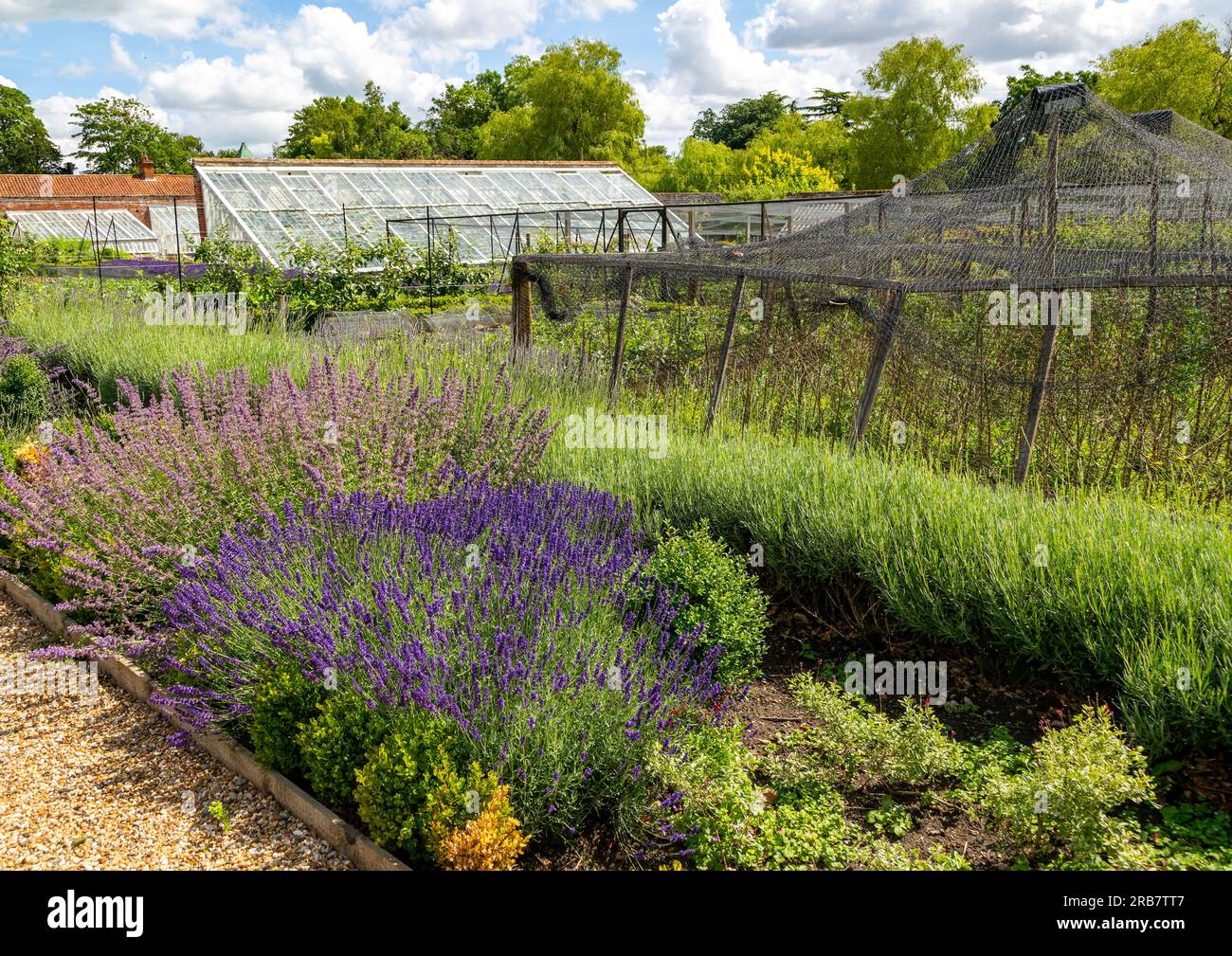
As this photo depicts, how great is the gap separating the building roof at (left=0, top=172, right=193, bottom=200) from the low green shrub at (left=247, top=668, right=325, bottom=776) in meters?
51.7

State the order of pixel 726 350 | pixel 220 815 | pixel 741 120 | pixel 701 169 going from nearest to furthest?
pixel 220 815, pixel 726 350, pixel 701 169, pixel 741 120

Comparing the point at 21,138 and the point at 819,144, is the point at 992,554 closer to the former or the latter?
the point at 819,144

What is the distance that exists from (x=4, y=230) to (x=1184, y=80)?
26635mm

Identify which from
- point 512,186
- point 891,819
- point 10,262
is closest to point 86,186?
point 512,186

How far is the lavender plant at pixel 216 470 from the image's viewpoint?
16.6 ft

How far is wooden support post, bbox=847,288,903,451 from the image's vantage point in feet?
19.7

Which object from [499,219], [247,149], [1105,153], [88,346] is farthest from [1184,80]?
[247,149]

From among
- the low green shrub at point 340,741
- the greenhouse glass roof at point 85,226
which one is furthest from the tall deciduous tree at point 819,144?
the low green shrub at point 340,741

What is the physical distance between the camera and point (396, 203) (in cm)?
2539

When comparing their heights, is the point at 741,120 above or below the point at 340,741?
above

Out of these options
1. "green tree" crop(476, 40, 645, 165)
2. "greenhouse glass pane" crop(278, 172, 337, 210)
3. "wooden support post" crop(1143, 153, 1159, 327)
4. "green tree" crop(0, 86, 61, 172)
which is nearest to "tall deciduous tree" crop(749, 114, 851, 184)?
"green tree" crop(476, 40, 645, 165)

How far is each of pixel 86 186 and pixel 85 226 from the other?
520 inches

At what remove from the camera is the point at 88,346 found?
10.4 metres

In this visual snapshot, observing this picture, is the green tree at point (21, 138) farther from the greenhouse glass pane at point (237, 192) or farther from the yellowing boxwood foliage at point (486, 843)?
the yellowing boxwood foliage at point (486, 843)
